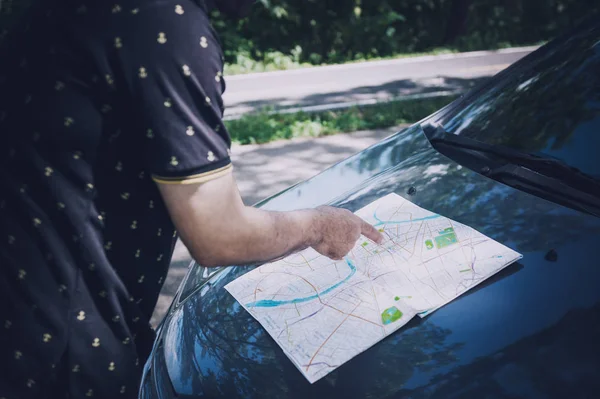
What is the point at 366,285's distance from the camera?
149 cm

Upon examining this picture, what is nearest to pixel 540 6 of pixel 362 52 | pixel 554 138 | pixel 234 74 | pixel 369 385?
pixel 362 52

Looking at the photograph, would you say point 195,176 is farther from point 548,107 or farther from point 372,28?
point 372,28

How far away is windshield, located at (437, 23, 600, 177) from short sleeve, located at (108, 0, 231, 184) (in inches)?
45.2

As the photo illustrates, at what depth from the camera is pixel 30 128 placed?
1044 millimetres

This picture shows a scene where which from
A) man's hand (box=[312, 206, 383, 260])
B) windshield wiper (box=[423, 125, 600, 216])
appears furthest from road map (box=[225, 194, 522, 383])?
windshield wiper (box=[423, 125, 600, 216])

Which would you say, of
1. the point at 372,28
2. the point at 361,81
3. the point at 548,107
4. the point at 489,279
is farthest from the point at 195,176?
the point at 372,28

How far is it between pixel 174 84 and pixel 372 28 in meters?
13.6

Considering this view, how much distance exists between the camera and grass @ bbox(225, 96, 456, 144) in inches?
232

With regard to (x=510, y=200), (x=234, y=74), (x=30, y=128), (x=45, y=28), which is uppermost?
(x=45, y=28)

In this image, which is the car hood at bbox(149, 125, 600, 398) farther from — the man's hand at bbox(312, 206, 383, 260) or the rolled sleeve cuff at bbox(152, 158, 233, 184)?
the rolled sleeve cuff at bbox(152, 158, 233, 184)

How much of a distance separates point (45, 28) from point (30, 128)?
0.19 metres

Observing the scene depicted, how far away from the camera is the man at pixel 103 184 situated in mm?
966

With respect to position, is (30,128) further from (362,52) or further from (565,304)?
(362,52)

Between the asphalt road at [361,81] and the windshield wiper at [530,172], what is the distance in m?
6.12
